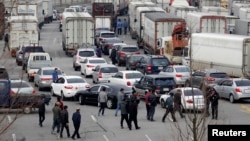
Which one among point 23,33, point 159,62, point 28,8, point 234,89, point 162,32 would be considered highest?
point 28,8

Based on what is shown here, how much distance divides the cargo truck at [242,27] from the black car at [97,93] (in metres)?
22.4

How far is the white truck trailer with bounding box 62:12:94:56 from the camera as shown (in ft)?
195

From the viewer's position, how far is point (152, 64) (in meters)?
48.0

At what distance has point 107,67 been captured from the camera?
4547 cm

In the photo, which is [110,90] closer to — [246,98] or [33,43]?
[246,98]

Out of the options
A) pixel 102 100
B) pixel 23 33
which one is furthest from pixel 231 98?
pixel 23 33

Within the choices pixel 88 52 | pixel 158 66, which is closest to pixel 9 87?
pixel 158 66

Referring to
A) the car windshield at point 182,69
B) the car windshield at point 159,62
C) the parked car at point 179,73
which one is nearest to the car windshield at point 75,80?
the parked car at point 179,73

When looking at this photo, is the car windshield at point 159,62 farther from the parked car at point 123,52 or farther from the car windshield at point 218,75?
the parked car at point 123,52

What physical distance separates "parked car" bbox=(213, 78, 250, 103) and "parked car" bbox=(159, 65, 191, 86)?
12.5 ft

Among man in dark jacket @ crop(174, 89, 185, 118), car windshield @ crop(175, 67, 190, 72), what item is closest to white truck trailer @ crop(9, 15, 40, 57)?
car windshield @ crop(175, 67, 190, 72)

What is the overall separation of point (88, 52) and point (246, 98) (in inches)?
674

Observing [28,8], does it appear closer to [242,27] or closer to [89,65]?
[242,27]

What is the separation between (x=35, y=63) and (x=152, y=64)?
623 cm
